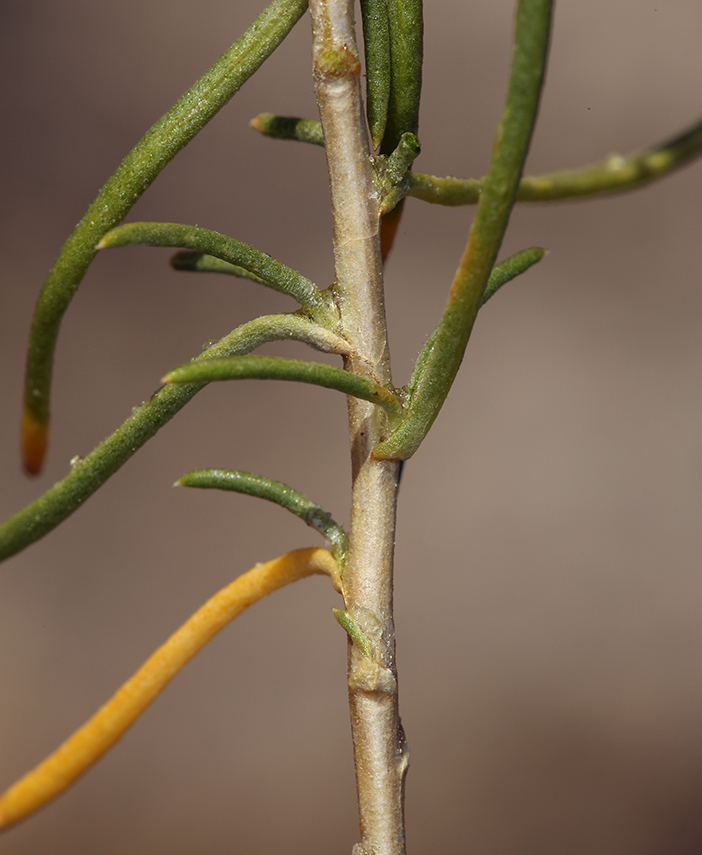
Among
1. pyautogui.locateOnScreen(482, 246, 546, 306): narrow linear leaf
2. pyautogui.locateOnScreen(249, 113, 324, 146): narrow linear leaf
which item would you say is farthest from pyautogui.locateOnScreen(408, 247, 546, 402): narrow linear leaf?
pyautogui.locateOnScreen(249, 113, 324, 146): narrow linear leaf

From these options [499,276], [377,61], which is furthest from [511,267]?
[377,61]

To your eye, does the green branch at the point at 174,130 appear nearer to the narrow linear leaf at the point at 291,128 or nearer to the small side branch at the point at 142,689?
the narrow linear leaf at the point at 291,128

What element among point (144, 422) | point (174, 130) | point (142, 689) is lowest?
point (142, 689)

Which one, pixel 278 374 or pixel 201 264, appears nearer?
pixel 278 374

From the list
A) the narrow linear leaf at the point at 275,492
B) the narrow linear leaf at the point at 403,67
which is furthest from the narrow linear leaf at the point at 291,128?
the narrow linear leaf at the point at 275,492

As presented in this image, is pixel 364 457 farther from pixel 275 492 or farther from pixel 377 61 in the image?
pixel 377 61
